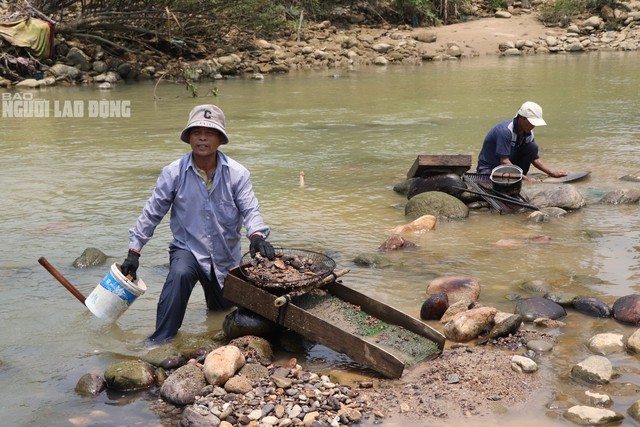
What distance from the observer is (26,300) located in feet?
18.8

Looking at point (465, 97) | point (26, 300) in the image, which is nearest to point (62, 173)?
point (26, 300)

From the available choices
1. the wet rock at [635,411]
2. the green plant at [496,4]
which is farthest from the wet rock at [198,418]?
the green plant at [496,4]

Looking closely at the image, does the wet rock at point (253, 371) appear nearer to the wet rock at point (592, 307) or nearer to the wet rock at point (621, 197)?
the wet rock at point (592, 307)

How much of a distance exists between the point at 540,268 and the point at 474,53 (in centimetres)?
2177

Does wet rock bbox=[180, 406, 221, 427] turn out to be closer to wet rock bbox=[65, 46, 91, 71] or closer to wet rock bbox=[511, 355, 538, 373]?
wet rock bbox=[511, 355, 538, 373]

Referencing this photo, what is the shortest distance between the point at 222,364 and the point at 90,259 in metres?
2.73

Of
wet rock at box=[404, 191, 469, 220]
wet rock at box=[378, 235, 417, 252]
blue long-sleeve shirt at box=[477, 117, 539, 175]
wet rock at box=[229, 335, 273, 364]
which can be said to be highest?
blue long-sleeve shirt at box=[477, 117, 539, 175]

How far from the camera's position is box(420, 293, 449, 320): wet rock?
5.06 meters

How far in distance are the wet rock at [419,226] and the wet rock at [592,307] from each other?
7.46ft

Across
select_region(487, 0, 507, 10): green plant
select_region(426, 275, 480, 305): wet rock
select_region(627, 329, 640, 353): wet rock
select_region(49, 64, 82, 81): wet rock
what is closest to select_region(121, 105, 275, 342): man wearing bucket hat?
select_region(426, 275, 480, 305): wet rock

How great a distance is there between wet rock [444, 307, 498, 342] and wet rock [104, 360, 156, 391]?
69.5 inches

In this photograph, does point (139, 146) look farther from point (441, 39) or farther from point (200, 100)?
point (441, 39)

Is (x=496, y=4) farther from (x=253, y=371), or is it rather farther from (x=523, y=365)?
(x=253, y=371)

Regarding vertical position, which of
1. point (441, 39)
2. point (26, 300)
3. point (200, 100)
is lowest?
point (26, 300)
